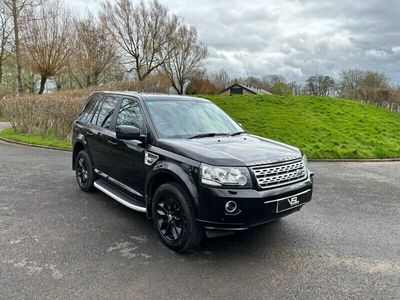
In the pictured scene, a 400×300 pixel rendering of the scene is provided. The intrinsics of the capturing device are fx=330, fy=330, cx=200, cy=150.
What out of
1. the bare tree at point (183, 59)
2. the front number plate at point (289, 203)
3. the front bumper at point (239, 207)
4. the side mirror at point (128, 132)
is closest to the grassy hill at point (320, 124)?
the front number plate at point (289, 203)

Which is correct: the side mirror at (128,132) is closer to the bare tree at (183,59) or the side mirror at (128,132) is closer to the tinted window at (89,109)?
the tinted window at (89,109)

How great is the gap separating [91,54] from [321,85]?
42.7 metres

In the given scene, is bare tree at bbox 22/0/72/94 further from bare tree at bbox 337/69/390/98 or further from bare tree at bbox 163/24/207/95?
bare tree at bbox 337/69/390/98

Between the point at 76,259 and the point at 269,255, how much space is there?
215cm

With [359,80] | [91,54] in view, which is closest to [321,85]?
[359,80]

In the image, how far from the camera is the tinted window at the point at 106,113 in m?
5.21

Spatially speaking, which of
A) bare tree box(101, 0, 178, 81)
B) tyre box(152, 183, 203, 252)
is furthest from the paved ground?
bare tree box(101, 0, 178, 81)

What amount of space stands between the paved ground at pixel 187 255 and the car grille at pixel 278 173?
2.85ft

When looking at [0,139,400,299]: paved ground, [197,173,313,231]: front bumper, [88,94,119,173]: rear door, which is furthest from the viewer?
[88,94,119,173]: rear door

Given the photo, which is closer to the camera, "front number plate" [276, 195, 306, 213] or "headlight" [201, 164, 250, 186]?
"headlight" [201, 164, 250, 186]

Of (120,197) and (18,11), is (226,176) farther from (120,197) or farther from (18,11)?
(18,11)

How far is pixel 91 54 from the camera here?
92.2 feet

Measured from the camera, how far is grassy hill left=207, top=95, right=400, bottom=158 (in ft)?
37.5

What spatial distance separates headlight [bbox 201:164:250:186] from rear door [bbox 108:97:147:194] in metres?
1.18
